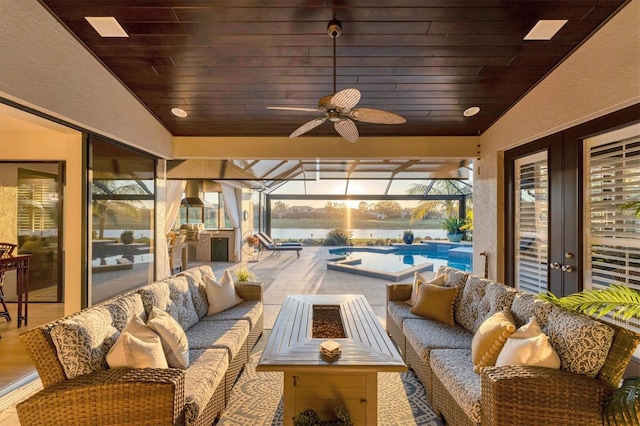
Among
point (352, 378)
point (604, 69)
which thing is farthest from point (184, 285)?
point (604, 69)

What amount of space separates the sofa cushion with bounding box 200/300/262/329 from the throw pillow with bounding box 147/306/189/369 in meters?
0.94

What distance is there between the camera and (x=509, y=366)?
169cm

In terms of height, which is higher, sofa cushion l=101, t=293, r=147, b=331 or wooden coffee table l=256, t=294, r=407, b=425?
sofa cushion l=101, t=293, r=147, b=331

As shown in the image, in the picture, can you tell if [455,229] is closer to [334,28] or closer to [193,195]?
[193,195]

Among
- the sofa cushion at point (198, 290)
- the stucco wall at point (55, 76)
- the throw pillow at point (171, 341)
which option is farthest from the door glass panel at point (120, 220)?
the throw pillow at point (171, 341)

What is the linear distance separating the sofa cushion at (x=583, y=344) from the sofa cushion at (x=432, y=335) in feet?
2.45

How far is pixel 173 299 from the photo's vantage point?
262cm

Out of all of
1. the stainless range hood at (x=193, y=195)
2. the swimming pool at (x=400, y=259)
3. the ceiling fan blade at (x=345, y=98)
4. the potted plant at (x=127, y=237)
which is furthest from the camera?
the stainless range hood at (x=193, y=195)

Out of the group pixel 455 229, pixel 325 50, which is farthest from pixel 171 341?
pixel 455 229

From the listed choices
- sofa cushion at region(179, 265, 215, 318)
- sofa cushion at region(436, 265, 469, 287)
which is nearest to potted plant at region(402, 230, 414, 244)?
sofa cushion at region(436, 265, 469, 287)

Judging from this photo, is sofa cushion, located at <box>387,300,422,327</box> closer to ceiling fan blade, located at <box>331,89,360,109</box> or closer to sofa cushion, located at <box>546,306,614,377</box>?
sofa cushion, located at <box>546,306,614,377</box>

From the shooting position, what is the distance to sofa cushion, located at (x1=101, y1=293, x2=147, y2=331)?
1.94 m

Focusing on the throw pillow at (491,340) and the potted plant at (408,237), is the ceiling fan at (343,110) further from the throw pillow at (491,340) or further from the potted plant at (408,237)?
the potted plant at (408,237)

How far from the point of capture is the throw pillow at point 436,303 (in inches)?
113
